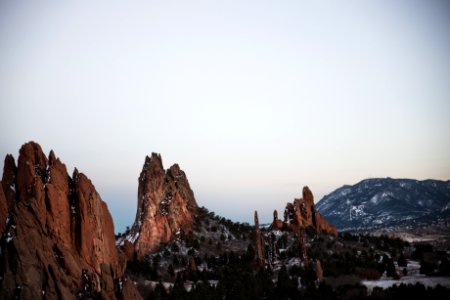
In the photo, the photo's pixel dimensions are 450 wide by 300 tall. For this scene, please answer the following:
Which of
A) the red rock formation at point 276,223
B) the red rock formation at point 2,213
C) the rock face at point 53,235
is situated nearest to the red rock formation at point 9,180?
the rock face at point 53,235

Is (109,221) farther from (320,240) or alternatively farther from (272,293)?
(320,240)

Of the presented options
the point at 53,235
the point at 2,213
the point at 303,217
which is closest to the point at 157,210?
the point at 303,217

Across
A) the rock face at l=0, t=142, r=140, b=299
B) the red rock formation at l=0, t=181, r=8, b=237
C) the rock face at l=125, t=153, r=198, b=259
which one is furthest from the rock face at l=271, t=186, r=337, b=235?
the red rock formation at l=0, t=181, r=8, b=237

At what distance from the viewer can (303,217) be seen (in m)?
137

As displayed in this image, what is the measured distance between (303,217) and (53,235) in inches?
3568

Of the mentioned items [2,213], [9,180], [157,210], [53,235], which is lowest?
[53,235]

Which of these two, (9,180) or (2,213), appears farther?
(9,180)

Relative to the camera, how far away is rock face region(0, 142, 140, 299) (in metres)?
50.6

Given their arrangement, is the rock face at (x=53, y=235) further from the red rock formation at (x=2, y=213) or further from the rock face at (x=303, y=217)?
the rock face at (x=303, y=217)

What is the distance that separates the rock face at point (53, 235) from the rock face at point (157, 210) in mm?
41268

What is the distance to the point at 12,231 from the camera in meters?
52.5

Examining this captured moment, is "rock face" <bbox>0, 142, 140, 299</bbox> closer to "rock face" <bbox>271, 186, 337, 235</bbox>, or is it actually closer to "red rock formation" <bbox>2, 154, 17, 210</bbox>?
"red rock formation" <bbox>2, 154, 17, 210</bbox>

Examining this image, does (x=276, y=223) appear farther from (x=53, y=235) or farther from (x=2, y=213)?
(x=2, y=213)

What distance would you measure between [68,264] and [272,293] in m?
37.3
